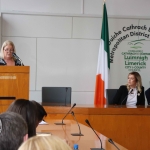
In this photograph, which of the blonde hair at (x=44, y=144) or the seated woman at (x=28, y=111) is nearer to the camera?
the blonde hair at (x=44, y=144)

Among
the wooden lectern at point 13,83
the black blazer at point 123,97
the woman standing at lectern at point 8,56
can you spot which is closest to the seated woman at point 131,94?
the black blazer at point 123,97

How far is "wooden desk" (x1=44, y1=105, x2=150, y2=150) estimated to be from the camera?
4914 mm

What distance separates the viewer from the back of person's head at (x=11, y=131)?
1403mm

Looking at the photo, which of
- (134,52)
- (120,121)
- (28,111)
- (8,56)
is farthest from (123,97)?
(28,111)

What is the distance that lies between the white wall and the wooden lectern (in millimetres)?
2979

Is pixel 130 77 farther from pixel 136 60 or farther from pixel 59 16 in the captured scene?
pixel 59 16

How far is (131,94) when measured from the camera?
6066 millimetres

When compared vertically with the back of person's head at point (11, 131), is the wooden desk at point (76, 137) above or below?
below

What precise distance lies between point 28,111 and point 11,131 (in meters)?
1.04

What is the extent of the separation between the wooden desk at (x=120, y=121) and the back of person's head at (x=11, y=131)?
3.44 meters

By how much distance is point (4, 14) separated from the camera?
692 centimetres

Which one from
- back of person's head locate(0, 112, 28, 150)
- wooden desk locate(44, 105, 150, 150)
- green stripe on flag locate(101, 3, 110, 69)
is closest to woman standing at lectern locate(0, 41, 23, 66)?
wooden desk locate(44, 105, 150, 150)

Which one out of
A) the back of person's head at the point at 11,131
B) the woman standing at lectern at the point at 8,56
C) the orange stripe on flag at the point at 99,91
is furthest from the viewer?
the orange stripe on flag at the point at 99,91

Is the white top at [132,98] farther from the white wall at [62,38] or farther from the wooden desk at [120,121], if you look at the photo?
the white wall at [62,38]
